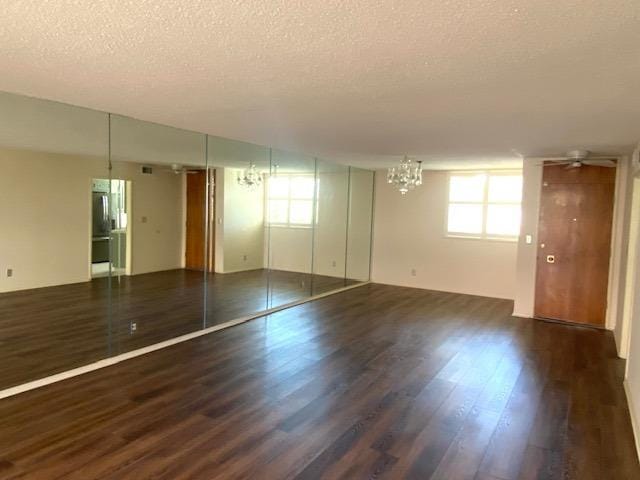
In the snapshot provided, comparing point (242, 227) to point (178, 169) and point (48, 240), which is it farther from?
point (48, 240)

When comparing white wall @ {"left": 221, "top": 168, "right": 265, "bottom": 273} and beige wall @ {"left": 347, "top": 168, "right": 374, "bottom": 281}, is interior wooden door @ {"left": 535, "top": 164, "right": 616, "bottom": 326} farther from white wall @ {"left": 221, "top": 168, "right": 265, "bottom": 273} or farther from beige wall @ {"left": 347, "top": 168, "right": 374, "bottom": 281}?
white wall @ {"left": 221, "top": 168, "right": 265, "bottom": 273}

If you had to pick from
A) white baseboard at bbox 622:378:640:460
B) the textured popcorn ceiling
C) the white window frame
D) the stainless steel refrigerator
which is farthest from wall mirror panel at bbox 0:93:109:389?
white baseboard at bbox 622:378:640:460

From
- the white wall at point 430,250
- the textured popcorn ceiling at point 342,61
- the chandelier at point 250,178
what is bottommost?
the white wall at point 430,250

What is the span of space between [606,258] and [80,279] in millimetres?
7505

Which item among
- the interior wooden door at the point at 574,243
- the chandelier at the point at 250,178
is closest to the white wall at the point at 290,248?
the chandelier at the point at 250,178

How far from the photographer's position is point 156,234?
5.61 m

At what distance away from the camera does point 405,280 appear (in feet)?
27.5

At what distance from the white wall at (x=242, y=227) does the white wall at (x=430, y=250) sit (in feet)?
9.96

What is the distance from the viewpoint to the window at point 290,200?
6297 millimetres

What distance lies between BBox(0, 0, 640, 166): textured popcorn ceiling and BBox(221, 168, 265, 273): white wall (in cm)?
216

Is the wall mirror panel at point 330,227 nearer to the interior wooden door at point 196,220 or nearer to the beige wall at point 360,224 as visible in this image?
the beige wall at point 360,224

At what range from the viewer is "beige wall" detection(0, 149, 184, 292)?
5469 millimetres

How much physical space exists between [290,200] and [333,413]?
404cm

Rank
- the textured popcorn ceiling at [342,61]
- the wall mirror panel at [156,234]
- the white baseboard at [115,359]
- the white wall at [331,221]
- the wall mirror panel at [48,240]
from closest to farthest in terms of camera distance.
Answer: the textured popcorn ceiling at [342,61] < the white baseboard at [115,359] < the wall mirror panel at [48,240] < the wall mirror panel at [156,234] < the white wall at [331,221]
